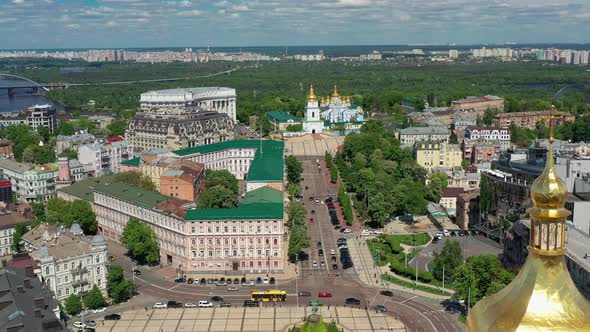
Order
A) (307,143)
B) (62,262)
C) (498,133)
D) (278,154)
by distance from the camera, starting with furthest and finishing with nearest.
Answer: (307,143) → (498,133) → (278,154) → (62,262)

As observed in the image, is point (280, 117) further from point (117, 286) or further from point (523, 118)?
point (117, 286)

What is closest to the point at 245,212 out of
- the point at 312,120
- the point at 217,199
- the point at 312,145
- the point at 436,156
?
the point at 217,199

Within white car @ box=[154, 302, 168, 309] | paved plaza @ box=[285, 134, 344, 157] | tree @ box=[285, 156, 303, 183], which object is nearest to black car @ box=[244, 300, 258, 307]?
white car @ box=[154, 302, 168, 309]

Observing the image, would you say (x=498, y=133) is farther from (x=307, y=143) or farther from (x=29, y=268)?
(x=29, y=268)

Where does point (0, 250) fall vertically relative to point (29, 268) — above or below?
below

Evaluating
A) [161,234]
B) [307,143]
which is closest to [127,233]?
[161,234]

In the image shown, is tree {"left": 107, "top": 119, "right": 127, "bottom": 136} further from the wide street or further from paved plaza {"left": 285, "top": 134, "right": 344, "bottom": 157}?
the wide street
